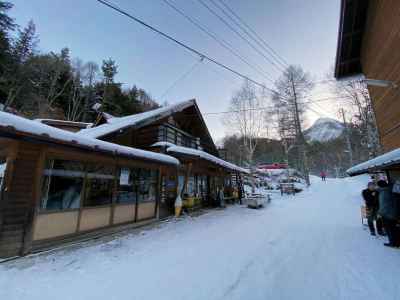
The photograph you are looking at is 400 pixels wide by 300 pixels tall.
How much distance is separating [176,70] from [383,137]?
9.59m

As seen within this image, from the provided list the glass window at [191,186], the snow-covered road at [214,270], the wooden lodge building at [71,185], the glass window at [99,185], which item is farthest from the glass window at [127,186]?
the glass window at [191,186]

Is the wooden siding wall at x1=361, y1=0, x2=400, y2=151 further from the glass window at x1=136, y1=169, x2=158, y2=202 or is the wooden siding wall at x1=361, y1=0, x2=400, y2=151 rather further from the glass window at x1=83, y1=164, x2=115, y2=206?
the glass window at x1=83, y1=164, x2=115, y2=206

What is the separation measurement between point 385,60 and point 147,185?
9257mm

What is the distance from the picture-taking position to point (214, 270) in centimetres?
343

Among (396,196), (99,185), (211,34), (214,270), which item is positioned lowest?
(214,270)

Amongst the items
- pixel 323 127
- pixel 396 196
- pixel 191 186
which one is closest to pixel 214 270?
pixel 396 196

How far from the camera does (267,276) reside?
320 centimetres

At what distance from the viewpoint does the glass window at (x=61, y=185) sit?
4645mm

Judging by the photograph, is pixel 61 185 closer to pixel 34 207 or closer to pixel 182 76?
pixel 34 207

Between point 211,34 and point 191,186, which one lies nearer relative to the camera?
point 211,34

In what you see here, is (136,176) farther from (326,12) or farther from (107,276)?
(326,12)

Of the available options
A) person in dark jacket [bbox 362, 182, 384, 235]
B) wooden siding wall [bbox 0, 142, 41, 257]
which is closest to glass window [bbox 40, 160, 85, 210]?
wooden siding wall [bbox 0, 142, 41, 257]

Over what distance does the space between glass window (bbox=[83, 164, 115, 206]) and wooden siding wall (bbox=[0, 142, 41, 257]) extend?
131 centimetres

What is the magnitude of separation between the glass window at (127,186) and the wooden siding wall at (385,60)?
28.6 ft
